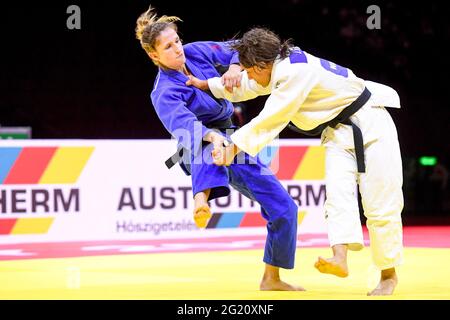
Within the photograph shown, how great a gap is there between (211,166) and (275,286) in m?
0.69

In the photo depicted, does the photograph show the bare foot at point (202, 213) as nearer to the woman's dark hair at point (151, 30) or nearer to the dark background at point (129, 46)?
the woman's dark hair at point (151, 30)

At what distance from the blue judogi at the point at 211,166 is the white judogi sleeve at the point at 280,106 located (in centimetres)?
37

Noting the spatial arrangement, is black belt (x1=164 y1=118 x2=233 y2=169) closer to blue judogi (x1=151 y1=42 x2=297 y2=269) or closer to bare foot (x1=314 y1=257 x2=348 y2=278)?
blue judogi (x1=151 y1=42 x2=297 y2=269)

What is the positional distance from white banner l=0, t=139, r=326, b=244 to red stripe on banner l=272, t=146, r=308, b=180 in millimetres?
10

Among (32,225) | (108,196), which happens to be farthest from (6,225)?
(108,196)

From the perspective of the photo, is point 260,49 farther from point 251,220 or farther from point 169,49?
point 251,220

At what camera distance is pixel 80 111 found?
12.5 m

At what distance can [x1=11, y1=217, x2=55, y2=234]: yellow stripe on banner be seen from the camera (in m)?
7.29

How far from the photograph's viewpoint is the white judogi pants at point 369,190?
11.8 ft

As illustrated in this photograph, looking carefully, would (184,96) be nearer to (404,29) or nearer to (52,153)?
(52,153)

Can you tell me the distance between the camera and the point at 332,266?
3408 mm

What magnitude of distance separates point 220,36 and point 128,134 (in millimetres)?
2156
